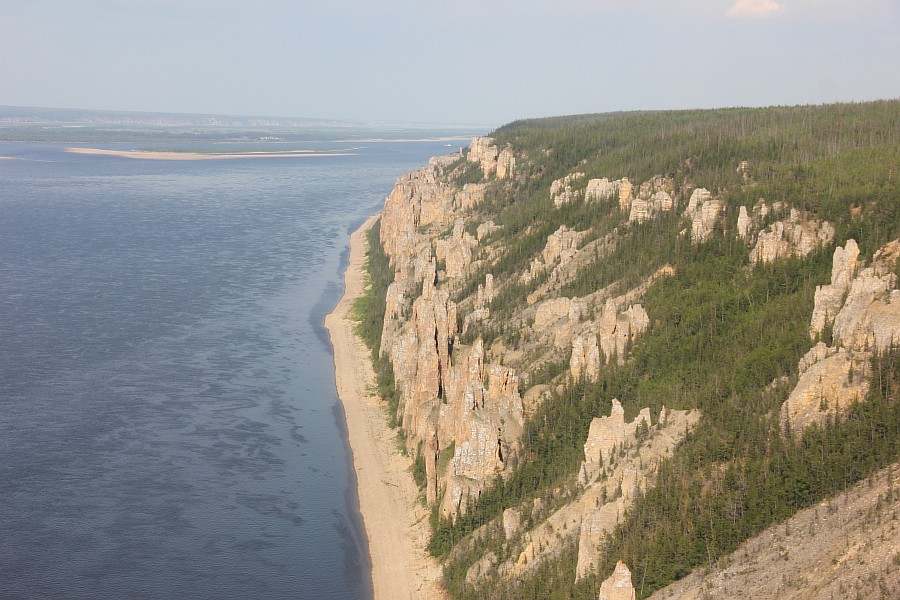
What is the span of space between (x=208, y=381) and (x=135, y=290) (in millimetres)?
53492

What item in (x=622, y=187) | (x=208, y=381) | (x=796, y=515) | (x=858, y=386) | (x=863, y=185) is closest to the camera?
(x=796, y=515)

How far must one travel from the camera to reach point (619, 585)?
55344 mm

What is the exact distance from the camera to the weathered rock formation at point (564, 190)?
147 meters

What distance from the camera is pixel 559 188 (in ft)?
508

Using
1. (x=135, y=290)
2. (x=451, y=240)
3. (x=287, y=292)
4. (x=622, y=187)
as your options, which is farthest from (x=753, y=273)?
(x=135, y=290)

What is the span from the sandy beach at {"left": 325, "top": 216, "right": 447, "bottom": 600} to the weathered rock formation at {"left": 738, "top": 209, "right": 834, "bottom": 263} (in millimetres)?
41081

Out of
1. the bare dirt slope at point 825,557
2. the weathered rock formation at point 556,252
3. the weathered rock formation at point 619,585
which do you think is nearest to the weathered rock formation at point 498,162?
the weathered rock formation at point 556,252

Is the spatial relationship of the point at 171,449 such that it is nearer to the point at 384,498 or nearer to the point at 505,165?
the point at 384,498

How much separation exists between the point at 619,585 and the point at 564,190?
10329 centimetres

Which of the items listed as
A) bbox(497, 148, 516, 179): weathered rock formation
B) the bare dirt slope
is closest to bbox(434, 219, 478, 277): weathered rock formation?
bbox(497, 148, 516, 179): weathered rock formation

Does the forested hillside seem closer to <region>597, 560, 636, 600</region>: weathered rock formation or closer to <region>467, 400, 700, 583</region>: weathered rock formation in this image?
<region>467, 400, 700, 583</region>: weathered rock formation

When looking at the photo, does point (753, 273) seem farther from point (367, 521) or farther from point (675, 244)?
point (367, 521)

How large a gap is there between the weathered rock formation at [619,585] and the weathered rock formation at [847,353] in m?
19.0

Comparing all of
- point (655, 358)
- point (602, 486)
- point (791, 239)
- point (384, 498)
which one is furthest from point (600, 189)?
point (602, 486)
